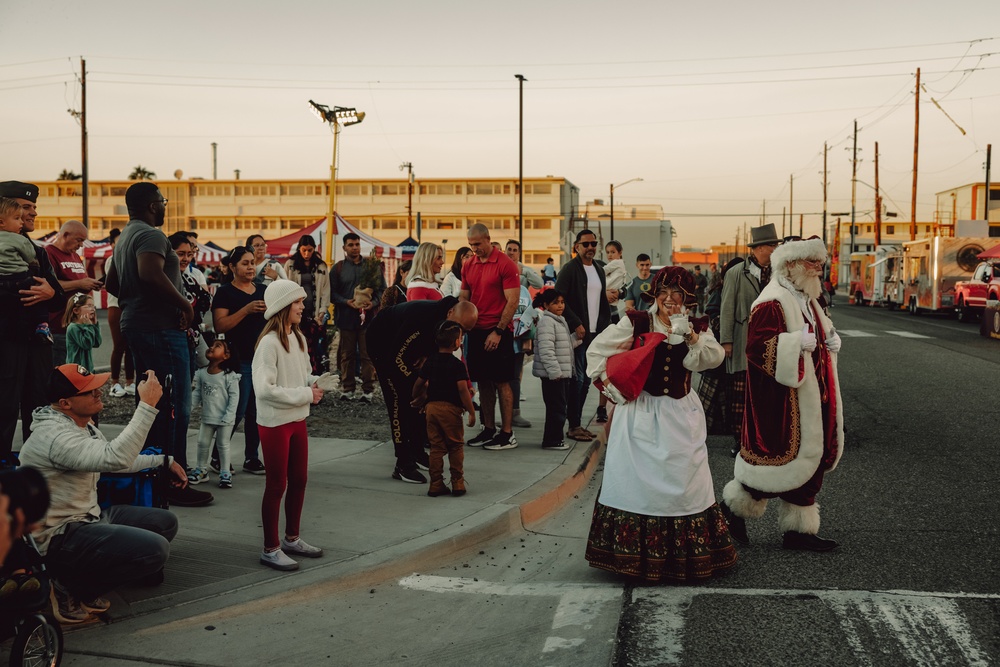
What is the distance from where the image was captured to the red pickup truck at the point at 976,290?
2895 cm

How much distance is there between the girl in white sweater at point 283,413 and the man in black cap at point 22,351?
1.49 meters

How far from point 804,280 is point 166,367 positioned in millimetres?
4165

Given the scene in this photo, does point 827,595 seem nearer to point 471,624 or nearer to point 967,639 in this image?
point 967,639

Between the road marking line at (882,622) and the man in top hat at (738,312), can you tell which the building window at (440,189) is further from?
the road marking line at (882,622)

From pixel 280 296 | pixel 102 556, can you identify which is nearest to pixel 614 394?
pixel 280 296

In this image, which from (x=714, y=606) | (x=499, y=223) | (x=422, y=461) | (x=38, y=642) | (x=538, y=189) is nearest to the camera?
(x=38, y=642)

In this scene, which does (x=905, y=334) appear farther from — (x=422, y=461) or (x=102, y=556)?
(x=102, y=556)

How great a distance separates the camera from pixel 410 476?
7.35 metres

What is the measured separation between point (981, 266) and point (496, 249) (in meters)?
26.2

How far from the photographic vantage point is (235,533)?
5781mm

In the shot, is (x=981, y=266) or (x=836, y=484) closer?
(x=836, y=484)

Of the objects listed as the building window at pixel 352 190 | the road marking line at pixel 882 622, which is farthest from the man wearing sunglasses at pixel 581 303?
the building window at pixel 352 190

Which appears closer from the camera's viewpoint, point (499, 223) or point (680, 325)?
point (680, 325)

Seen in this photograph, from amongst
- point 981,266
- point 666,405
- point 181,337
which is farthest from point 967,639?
point 981,266
